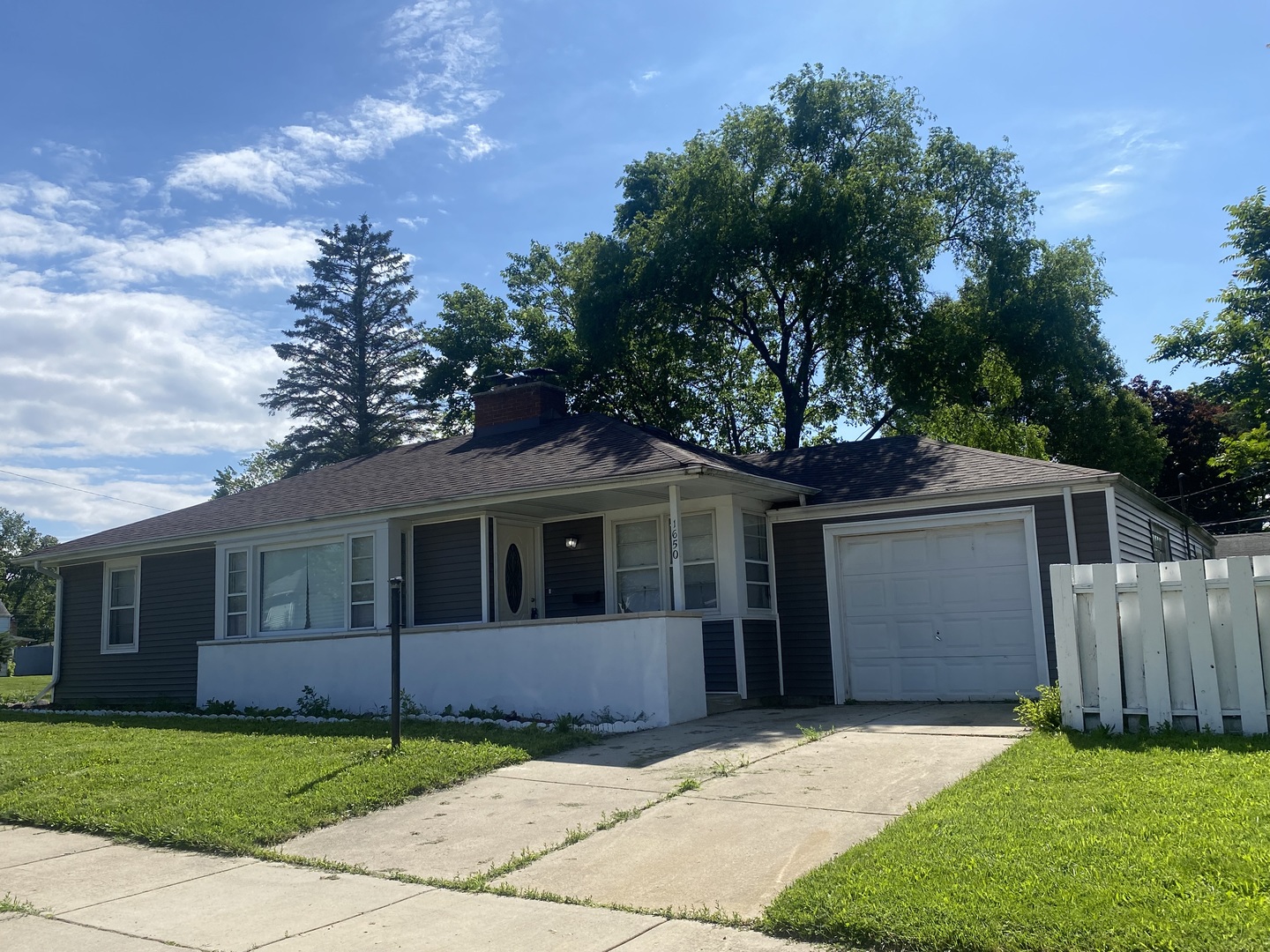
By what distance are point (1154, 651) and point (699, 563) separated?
659 centimetres

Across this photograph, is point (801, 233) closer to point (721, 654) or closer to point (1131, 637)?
point (721, 654)

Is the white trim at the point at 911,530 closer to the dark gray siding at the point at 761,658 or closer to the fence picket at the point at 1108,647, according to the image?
the dark gray siding at the point at 761,658

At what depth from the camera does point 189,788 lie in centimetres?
852

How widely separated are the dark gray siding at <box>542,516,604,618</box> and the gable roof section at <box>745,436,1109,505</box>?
115 inches

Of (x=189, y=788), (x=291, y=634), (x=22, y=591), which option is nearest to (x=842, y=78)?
(x=291, y=634)

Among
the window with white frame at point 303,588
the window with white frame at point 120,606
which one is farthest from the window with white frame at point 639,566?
the window with white frame at point 120,606

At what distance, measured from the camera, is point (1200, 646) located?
7984 mm

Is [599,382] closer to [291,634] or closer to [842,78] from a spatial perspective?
[842,78]

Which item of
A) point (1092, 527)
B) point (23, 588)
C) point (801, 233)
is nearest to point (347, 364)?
point (801, 233)

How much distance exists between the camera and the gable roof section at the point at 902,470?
42.1ft

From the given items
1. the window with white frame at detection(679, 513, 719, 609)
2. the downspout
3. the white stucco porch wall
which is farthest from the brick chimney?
the downspout

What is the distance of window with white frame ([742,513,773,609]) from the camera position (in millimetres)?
13906

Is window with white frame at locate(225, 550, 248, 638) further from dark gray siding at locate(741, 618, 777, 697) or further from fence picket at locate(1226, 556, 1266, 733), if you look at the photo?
fence picket at locate(1226, 556, 1266, 733)

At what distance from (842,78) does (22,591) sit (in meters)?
78.0
